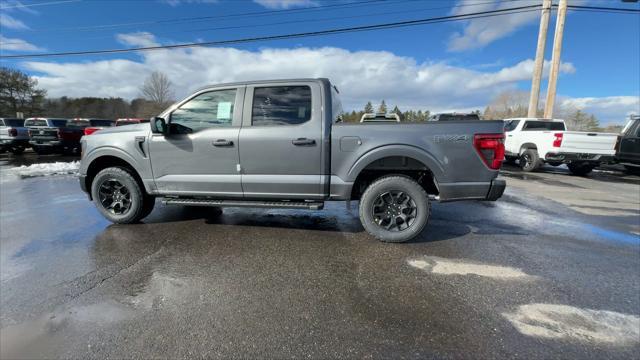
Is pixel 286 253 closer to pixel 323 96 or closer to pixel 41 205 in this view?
pixel 323 96

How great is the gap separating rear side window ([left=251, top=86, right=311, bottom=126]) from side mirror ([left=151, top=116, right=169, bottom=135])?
1206mm

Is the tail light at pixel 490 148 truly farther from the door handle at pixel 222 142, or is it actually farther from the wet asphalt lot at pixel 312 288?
the door handle at pixel 222 142

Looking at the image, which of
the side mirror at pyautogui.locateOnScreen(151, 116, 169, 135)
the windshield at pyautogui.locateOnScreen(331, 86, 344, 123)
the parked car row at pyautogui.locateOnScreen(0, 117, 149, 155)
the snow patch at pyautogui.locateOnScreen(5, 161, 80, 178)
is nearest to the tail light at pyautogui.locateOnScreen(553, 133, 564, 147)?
the windshield at pyautogui.locateOnScreen(331, 86, 344, 123)

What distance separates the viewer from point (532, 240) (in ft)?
13.6

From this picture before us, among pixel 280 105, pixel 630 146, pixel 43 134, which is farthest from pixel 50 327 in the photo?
pixel 43 134

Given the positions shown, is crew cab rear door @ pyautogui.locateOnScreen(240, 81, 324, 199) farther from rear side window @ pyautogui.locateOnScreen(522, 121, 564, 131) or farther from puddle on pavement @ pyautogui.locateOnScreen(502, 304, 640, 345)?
rear side window @ pyautogui.locateOnScreen(522, 121, 564, 131)

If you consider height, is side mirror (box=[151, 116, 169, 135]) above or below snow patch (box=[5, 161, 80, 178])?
above

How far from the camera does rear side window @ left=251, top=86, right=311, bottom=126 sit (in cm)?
400

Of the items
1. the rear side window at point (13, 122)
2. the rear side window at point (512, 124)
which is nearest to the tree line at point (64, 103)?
the rear side window at point (13, 122)

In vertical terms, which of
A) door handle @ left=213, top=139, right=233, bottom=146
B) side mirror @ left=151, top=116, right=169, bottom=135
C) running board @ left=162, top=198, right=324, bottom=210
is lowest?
running board @ left=162, top=198, right=324, bottom=210

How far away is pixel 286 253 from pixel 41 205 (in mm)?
5476

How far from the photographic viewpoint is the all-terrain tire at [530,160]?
36.3ft

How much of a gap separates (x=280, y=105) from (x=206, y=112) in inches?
42.0

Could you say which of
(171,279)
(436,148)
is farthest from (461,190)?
(171,279)
